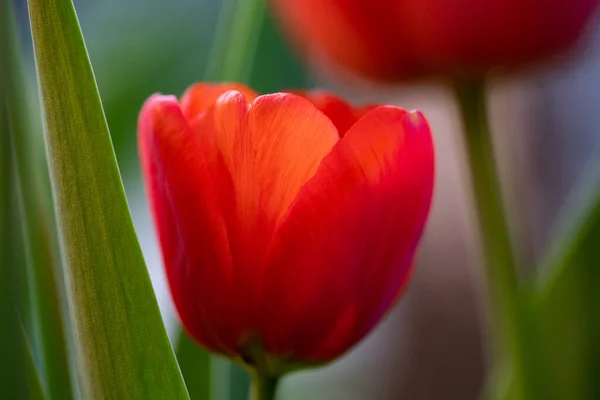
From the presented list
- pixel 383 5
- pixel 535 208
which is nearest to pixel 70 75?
pixel 383 5

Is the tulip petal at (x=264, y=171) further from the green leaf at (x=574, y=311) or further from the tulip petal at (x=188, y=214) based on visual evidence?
the green leaf at (x=574, y=311)

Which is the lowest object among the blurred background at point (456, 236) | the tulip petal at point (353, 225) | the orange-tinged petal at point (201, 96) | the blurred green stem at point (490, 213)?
the blurred background at point (456, 236)

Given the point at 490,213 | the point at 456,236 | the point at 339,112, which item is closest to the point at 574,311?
the point at 490,213

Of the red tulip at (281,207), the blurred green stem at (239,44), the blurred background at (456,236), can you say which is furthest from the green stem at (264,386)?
the blurred background at (456,236)

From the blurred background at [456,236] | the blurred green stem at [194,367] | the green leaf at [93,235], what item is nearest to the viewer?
the green leaf at [93,235]

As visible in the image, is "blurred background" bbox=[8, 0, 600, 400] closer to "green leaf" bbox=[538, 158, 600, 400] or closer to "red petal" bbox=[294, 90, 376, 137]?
"green leaf" bbox=[538, 158, 600, 400]

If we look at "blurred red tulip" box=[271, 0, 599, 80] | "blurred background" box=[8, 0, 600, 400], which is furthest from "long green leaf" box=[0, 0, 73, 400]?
"blurred background" box=[8, 0, 600, 400]

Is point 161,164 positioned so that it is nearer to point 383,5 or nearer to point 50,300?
point 50,300
